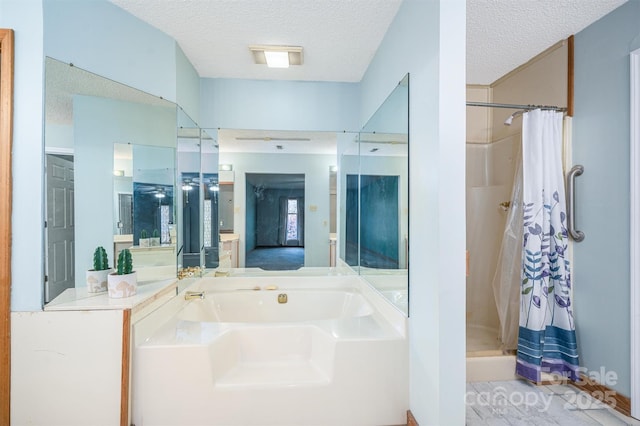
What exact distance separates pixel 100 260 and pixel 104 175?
1.52 feet

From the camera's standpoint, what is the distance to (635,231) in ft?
5.19

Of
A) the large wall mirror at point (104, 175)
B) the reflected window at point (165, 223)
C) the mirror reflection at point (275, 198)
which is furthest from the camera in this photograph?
the mirror reflection at point (275, 198)

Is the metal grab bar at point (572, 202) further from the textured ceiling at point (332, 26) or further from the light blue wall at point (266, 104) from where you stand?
the light blue wall at point (266, 104)

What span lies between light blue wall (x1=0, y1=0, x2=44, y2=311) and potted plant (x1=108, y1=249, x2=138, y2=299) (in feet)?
0.89

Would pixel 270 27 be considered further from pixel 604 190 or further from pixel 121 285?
pixel 604 190

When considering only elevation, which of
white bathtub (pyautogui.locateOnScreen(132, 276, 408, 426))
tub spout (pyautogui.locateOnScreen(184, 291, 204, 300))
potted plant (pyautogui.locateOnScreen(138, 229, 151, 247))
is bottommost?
white bathtub (pyautogui.locateOnScreen(132, 276, 408, 426))

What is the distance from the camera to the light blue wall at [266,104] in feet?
8.23

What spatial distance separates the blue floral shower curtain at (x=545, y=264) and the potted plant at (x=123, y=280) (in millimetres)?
2397

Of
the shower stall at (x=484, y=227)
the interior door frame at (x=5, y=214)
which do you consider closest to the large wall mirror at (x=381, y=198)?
the shower stall at (x=484, y=227)

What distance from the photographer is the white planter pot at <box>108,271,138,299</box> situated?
1.52 metres

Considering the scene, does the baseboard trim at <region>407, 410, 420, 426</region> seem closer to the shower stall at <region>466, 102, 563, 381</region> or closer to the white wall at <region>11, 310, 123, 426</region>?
the shower stall at <region>466, 102, 563, 381</region>

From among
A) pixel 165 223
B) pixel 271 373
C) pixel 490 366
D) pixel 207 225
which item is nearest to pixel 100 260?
pixel 165 223

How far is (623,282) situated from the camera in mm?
1660

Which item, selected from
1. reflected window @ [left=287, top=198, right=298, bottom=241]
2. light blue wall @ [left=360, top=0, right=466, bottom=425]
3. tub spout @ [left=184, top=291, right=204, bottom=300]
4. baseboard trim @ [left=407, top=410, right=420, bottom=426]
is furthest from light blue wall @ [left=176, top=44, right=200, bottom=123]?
baseboard trim @ [left=407, top=410, right=420, bottom=426]
